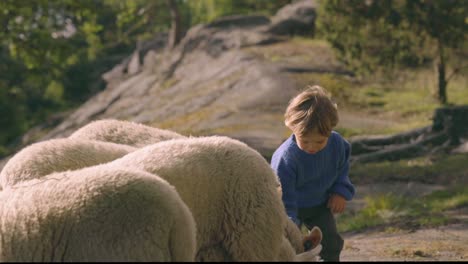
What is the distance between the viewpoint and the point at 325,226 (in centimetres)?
519

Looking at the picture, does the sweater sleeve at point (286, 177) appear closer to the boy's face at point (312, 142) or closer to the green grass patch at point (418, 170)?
the boy's face at point (312, 142)

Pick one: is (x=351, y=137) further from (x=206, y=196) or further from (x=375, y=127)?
(x=206, y=196)

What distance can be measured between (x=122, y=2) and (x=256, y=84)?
18.8 m

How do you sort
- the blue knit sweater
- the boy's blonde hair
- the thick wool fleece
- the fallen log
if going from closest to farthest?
the thick wool fleece < the boy's blonde hair < the blue knit sweater < the fallen log

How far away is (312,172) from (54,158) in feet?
5.58

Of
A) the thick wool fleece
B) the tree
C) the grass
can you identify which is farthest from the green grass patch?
the thick wool fleece

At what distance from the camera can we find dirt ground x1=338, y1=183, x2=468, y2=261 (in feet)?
21.1

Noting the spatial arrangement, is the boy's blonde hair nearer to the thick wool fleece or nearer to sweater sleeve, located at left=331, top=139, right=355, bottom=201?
sweater sleeve, located at left=331, top=139, right=355, bottom=201

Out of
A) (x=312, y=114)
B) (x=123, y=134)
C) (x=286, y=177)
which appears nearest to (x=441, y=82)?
(x=286, y=177)

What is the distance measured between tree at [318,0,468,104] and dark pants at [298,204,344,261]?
Result: 15874 mm

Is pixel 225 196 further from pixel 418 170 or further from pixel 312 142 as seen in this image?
pixel 418 170

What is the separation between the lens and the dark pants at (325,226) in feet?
17.0

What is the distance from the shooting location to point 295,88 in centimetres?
2266

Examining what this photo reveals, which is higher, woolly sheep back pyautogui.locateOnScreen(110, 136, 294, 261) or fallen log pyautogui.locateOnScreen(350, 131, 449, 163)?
woolly sheep back pyautogui.locateOnScreen(110, 136, 294, 261)
